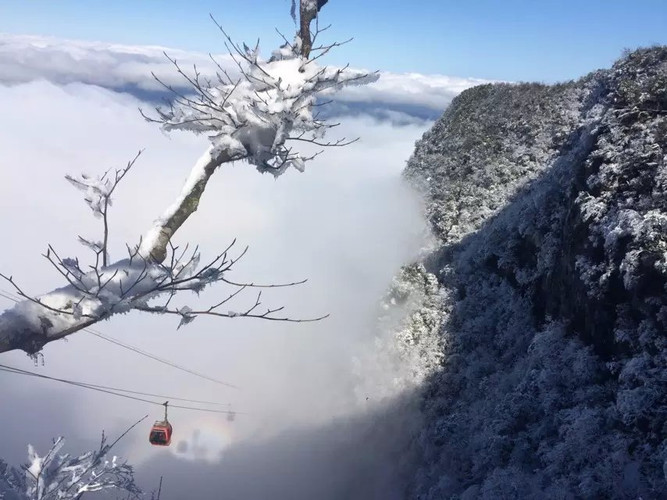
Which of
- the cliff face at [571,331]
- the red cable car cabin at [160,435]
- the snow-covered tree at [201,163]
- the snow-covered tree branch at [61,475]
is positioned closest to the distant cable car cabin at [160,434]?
the red cable car cabin at [160,435]

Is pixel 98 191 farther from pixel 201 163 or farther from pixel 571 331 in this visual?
pixel 571 331

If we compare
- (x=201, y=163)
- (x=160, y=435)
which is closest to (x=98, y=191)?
(x=201, y=163)

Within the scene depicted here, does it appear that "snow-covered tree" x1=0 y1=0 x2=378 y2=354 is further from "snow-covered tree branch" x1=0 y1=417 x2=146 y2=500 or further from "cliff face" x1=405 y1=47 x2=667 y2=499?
"cliff face" x1=405 y1=47 x2=667 y2=499

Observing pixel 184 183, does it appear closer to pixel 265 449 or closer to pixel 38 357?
pixel 38 357

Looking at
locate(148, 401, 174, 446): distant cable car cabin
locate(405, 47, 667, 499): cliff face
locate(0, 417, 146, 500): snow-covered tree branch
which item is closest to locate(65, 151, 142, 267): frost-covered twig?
locate(0, 417, 146, 500): snow-covered tree branch

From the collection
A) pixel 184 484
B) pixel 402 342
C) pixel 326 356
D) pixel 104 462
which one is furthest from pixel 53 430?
pixel 104 462

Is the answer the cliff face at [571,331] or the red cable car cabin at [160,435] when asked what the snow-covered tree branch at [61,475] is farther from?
the red cable car cabin at [160,435]

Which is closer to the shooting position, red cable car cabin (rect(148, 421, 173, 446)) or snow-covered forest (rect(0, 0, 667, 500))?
snow-covered forest (rect(0, 0, 667, 500))
